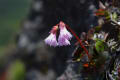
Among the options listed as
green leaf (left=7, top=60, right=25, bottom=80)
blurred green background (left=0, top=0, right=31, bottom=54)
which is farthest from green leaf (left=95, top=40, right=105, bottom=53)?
blurred green background (left=0, top=0, right=31, bottom=54)

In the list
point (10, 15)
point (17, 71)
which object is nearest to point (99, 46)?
point (17, 71)

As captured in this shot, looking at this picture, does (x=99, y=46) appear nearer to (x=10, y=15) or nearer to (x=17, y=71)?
(x=17, y=71)

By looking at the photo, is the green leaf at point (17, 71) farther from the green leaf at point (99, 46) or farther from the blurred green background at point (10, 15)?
the green leaf at point (99, 46)

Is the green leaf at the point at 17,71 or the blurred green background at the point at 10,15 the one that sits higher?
the blurred green background at the point at 10,15

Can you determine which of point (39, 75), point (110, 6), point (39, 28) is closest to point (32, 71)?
point (39, 75)

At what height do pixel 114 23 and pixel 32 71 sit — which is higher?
pixel 114 23

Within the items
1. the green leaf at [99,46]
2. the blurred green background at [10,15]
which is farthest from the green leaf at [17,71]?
the green leaf at [99,46]

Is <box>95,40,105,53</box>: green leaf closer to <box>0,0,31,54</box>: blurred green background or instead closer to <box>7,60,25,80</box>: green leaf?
<box>7,60,25,80</box>: green leaf

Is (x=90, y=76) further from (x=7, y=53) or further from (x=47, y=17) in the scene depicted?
(x=7, y=53)
